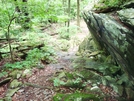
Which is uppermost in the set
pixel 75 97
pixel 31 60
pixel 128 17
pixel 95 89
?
pixel 128 17

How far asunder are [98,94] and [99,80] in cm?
108

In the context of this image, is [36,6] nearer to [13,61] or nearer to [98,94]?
[13,61]

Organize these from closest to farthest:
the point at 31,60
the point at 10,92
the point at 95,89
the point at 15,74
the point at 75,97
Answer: the point at 75,97 → the point at 10,92 → the point at 95,89 → the point at 15,74 → the point at 31,60

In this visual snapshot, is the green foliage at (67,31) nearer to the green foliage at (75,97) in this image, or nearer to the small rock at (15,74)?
the small rock at (15,74)

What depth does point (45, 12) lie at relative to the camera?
9414mm

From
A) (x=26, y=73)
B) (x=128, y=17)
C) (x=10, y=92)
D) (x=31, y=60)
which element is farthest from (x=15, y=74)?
(x=128, y=17)

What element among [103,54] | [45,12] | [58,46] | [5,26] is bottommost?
[58,46]

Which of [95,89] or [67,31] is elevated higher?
[67,31]

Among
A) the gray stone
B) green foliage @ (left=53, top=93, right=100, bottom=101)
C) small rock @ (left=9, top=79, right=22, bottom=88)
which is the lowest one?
small rock @ (left=9, top=79, right=22, bottom=88)

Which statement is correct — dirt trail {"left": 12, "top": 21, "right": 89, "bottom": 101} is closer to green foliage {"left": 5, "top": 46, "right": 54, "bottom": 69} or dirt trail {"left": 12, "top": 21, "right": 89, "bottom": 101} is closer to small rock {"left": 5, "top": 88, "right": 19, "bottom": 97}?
small rock {"left": 5, "top": 88, "right": 19, "bottom": 97}

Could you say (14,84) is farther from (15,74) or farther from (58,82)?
(58,82)

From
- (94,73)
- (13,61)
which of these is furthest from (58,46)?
(94,73)

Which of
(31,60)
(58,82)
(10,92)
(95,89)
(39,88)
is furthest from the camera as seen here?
(31,60)

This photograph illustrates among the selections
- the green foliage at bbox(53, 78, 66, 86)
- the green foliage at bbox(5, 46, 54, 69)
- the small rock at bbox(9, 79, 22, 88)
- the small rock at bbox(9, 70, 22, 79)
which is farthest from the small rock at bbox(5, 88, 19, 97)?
the green foliage at bbox(5, 46, 54, 69)
